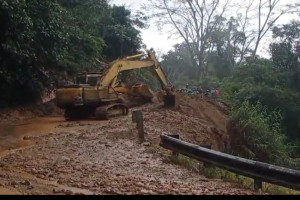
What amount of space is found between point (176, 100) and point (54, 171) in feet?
56.8

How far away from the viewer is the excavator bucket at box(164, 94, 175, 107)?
76.1 ft

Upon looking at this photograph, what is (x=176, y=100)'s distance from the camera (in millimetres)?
25047

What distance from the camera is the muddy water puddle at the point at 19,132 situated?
12398 millimetres

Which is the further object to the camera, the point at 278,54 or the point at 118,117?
the point at 278,54

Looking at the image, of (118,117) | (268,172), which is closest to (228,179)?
(268,172)

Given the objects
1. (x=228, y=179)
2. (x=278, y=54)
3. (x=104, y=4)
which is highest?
(x=104, y=4)

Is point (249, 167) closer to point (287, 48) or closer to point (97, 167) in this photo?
point (97, 167)

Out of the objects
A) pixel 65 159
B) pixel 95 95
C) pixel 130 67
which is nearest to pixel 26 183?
pixel 65 159

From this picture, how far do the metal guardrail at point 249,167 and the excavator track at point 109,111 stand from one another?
953cm

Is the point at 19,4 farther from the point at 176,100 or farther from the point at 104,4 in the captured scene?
the point at 104,4

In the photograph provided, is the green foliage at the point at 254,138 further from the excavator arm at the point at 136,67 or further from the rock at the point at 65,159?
the rock at the point at 65,159

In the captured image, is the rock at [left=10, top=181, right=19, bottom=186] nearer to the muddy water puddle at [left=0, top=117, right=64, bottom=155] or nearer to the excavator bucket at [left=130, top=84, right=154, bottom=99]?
the muddy water puddle at [left=0, top=117, right=64, bottom=155]

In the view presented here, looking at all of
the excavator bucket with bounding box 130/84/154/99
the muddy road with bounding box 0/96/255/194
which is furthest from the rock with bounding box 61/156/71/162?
the excavator bucket with bounding box 130/84/154/99

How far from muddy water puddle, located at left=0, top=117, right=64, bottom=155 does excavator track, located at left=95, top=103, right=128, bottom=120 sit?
223cm
